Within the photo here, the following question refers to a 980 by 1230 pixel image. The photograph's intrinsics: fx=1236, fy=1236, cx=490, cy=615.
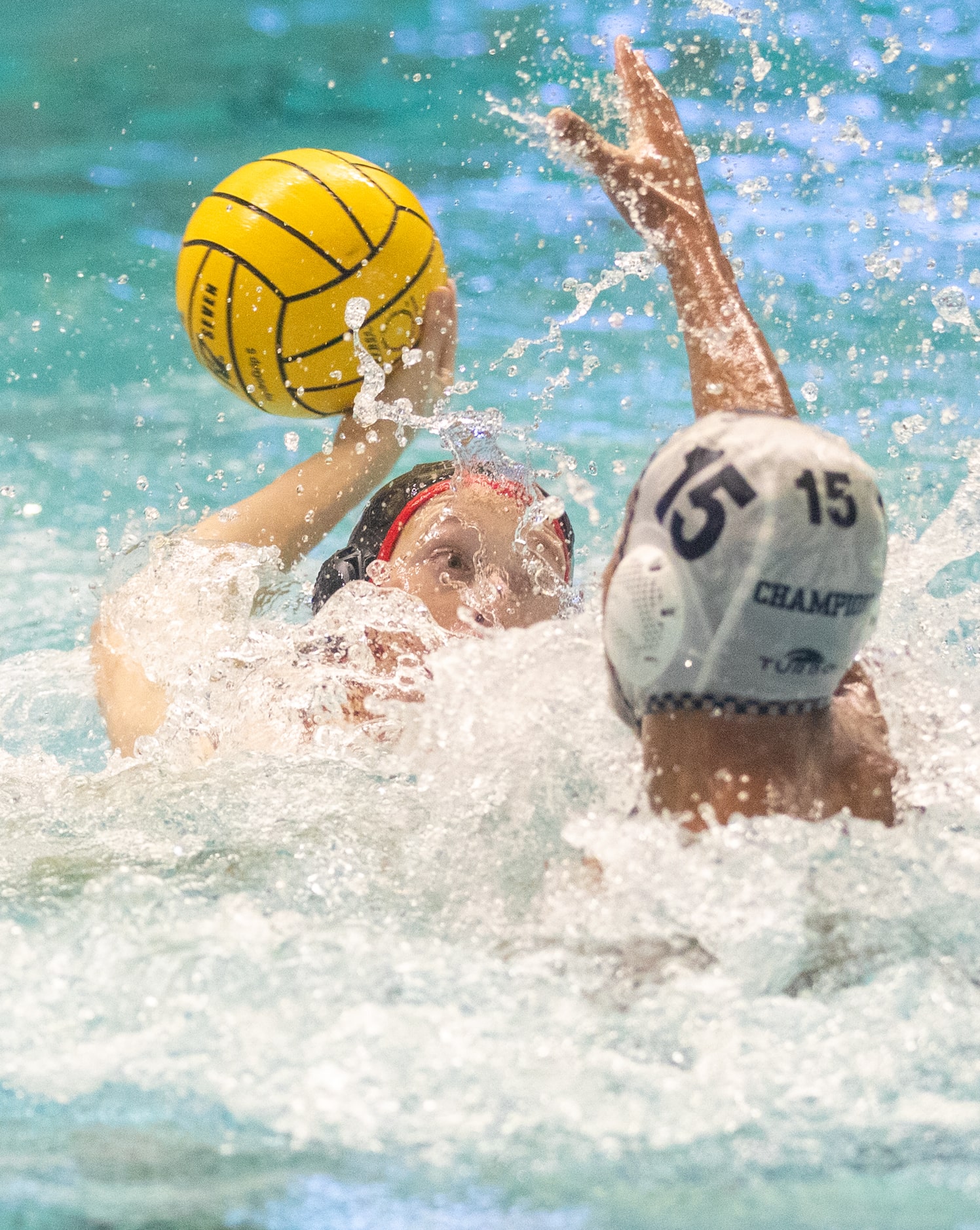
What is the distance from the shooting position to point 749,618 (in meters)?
1.17

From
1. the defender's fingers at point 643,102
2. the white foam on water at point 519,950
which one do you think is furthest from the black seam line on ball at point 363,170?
the white foam on water at point 519,950

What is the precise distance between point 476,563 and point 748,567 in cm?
121

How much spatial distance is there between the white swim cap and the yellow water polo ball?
3.90ft

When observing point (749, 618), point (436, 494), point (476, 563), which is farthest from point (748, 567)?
point (436, 494)

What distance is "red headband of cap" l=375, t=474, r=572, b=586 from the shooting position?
240 cm

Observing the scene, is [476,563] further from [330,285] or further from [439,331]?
[330,285]

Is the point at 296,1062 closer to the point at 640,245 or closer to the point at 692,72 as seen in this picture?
the point at 640,245

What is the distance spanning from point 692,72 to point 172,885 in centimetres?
544

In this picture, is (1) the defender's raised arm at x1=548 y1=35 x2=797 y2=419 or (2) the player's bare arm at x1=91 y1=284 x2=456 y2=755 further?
(2) the player's bare arm at x1=91 y1=284 x2=456 y2=755

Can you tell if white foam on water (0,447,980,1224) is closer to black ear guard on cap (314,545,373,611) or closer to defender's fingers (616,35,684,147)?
black ear guard on cap (314,545,373,611)

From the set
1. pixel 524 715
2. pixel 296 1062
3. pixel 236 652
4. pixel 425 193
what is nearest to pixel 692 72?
pixel 425 193

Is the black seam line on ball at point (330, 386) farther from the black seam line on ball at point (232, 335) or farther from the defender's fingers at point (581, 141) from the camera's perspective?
the defender's fingers at point (581, 141)

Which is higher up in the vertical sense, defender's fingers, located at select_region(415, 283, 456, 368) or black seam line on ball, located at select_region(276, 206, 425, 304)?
black seam line on ball, located at select_region(276, 206, 425, 304)

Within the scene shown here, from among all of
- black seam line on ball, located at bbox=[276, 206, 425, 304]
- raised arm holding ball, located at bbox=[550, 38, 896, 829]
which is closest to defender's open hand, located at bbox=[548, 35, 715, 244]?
raised arm holding ball, located at bbox=[550, 38, 896, 829]
